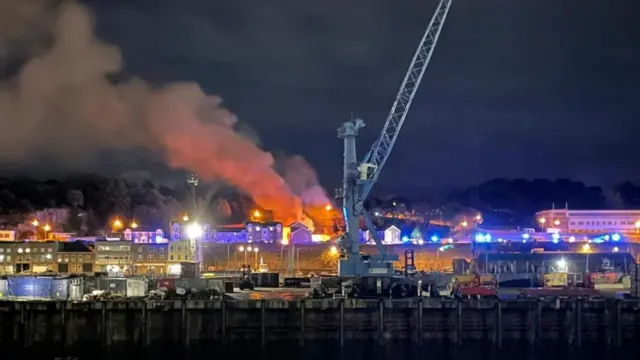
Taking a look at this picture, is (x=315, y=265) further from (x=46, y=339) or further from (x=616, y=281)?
(x=46, y=339)

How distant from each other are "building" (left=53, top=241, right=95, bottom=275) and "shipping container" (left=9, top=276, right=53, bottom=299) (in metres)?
34.6

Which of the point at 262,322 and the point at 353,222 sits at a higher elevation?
the point at 353,222

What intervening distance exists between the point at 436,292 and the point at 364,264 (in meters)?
15.6

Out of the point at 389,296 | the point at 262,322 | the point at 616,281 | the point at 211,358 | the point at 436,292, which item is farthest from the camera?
the point at 616,281

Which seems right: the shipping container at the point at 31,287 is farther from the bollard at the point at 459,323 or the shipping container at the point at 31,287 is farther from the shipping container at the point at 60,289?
the bollard at the point at 459,323

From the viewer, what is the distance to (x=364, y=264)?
212ft

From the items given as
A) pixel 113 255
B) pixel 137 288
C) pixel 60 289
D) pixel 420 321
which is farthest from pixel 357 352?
pixel 113 255

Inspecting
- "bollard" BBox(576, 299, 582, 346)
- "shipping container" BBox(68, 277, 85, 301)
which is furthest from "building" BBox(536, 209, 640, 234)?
"shipping container" BBox(68, 277, 85, 301)

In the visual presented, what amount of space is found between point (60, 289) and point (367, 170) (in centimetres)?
2849

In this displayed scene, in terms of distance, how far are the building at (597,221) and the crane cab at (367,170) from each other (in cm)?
6527

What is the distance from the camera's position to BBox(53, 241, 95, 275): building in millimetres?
85875

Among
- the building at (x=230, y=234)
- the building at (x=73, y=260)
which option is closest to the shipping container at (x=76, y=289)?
the building at (x=73, y=260)

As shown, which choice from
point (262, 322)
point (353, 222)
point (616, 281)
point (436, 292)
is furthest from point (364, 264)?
point (262, 322)

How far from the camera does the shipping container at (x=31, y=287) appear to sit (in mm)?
49812
